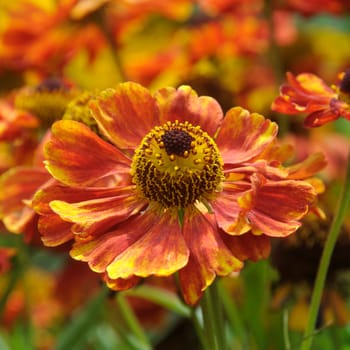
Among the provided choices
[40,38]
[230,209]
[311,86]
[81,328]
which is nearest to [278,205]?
[230,209]

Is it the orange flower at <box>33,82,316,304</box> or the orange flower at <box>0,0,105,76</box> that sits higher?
the orange flower at <box>33,82,316,304</box>

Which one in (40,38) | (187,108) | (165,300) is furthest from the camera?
(40,38)

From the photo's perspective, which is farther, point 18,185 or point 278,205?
point 18,185

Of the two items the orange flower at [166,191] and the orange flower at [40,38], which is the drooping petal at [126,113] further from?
the orange flower at [40,38]

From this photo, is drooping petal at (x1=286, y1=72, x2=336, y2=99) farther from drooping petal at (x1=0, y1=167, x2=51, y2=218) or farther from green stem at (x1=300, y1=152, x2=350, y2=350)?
drooping petal at (x1=0, y1=167, x2=51, y2=218)

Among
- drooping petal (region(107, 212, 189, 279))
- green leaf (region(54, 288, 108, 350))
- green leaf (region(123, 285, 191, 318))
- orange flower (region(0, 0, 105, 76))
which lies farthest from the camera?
orange flower (region(0, 0, 105, 76))

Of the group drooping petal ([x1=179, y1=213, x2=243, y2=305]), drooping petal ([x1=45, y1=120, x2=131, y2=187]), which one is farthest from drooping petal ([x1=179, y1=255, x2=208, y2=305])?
drooping petal ([x1=45, y1=120, x2=131, y2=187])

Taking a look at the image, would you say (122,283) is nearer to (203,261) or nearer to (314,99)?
(203,261)

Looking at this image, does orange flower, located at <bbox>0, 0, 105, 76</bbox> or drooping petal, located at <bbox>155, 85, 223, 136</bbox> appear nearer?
drooping petal, located at <bbox>155, 85, 223, 136</bbox>
